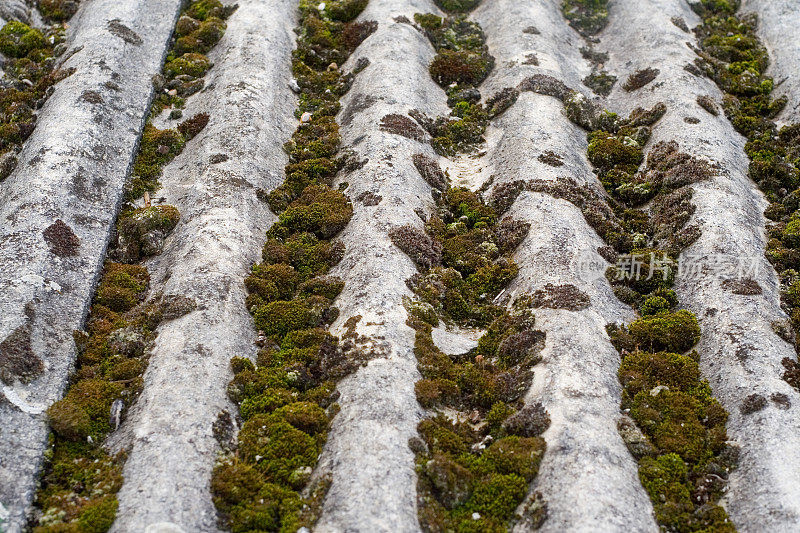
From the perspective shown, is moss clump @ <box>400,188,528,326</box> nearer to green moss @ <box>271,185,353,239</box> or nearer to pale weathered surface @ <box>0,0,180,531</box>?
green moss @ <box>271,185,353,239</box>

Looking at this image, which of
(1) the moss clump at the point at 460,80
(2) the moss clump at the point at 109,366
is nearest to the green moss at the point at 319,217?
(2) the moss clump at the point at 109,366

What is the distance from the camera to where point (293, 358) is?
24.2 metres

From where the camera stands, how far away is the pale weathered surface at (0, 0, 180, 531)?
70.2ft

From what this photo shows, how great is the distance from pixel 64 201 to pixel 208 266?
26.9 feet

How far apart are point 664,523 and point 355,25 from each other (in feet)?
126

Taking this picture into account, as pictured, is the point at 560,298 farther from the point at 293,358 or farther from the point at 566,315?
the point at 293,358

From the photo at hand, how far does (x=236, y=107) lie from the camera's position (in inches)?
1437

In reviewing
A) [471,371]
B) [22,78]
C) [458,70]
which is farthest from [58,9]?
[471,371]

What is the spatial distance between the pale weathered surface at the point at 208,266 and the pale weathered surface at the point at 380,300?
12.7 ft

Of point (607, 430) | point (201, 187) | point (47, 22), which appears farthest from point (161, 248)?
point (47, 22)

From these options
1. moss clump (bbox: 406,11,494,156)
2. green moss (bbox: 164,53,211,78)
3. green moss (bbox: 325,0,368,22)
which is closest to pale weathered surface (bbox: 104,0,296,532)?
green moss (bbox: 164,53,211,78)

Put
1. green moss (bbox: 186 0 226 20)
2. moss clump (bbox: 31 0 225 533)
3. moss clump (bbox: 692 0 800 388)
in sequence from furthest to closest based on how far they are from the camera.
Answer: green moss (bbox: 186 0 226 20) → moss clump (bbox: 692 0 800 388) → moss clump (bbox: 31 0 225 533)

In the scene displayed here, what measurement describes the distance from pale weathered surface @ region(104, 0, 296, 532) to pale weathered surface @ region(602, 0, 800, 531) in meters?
16.4

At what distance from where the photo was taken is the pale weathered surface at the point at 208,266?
1945 cm
